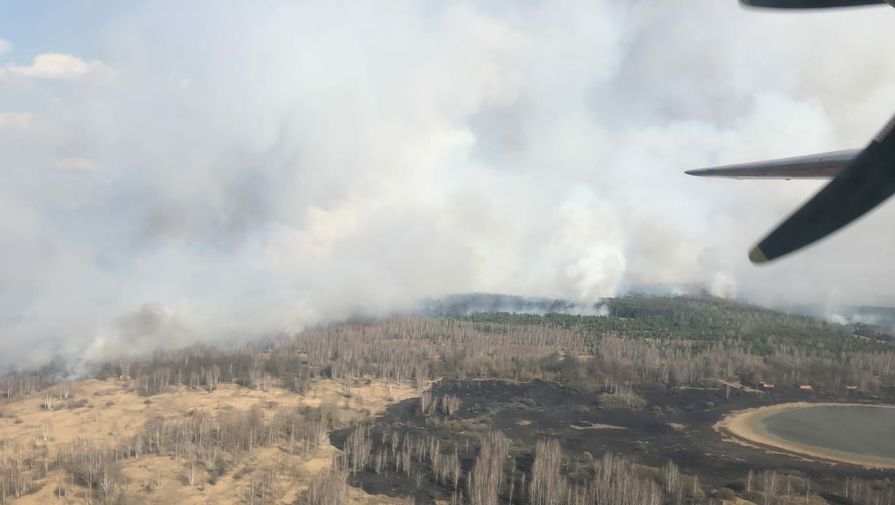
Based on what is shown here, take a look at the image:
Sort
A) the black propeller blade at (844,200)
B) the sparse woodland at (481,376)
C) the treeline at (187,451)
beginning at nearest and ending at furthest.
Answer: the black propeller blade at (844,200) → the treeline at (187,451) → the sparse woodland at (481,376)

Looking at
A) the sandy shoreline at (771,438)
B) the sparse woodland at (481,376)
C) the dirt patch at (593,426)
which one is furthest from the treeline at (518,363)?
the dirt patch at (593,426)

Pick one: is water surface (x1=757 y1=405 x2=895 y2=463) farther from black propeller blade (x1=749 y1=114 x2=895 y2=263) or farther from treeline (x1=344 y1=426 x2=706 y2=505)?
black propeller blade (x1=749 y1=114 x2=895 y2=263)

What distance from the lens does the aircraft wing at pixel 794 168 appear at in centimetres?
795

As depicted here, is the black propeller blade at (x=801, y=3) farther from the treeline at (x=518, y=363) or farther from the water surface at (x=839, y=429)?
the treeline at (x=518, y=363)

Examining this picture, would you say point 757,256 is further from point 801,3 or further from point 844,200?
point 801,3

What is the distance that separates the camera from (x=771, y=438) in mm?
67312

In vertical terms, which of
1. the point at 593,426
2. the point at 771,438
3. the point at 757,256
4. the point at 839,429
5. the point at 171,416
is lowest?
the point at 171,416

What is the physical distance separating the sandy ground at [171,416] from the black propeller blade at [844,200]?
45.6 meters

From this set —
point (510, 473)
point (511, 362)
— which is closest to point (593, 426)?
point (510, 473)

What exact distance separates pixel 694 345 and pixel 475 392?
63.5m

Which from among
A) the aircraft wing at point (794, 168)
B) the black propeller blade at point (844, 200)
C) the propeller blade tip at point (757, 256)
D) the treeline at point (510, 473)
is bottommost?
the treeline at point (510, 473)

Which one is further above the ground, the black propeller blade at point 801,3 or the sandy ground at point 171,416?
the black propeller blade at point 801,3

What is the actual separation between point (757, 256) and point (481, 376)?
326 feet

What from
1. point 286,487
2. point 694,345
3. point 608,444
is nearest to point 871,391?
point 694,345
